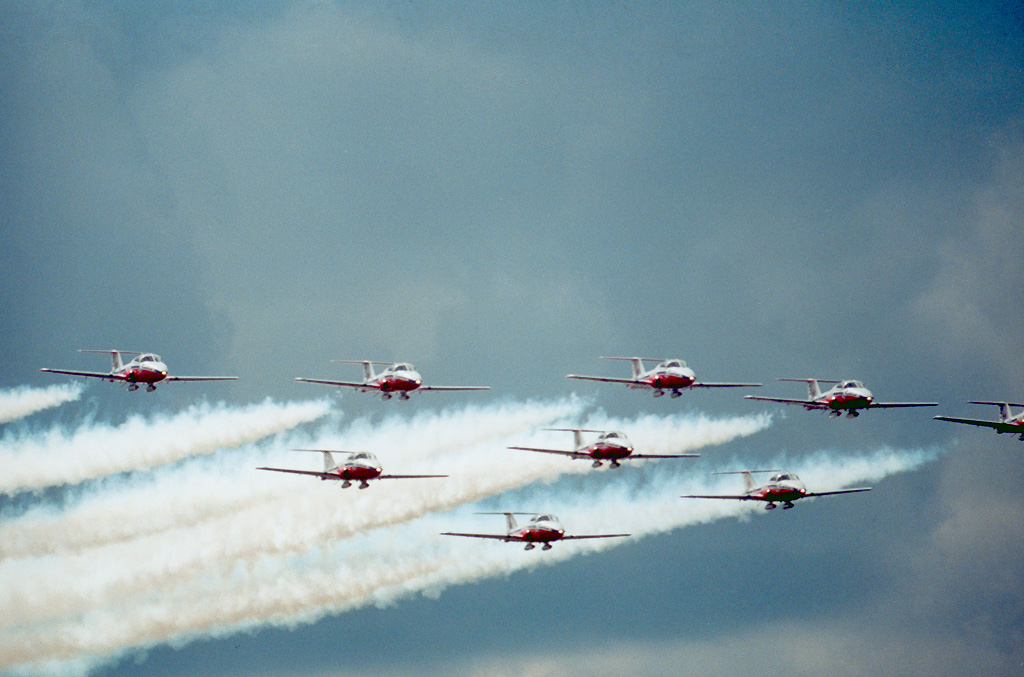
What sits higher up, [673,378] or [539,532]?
[673,378]

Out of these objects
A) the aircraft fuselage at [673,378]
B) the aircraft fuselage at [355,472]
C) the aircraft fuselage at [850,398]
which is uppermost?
the aircraft fuselage at [673,378]

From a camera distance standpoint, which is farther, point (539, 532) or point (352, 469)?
point (539, 532)

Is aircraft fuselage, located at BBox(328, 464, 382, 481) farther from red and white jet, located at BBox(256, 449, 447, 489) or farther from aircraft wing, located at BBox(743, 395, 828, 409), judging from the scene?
aircraft wing, located at BBox(743, 395, 828, 409)

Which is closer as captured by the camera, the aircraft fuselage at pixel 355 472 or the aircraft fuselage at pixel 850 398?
the aircraft fuselage at pixel 355 472

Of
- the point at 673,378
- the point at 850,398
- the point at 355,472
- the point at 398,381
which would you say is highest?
the point at 398,381

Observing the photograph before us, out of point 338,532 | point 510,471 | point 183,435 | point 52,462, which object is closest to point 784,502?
point 510,471

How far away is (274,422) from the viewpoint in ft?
490

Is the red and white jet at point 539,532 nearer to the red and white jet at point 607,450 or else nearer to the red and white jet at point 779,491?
the red and white jet at point 607,450

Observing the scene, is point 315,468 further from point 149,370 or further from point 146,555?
point 149,370

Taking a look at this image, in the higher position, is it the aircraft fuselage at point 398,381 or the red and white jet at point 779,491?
the aircraft fuselage at point 398,381

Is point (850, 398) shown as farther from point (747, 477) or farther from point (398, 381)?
point (398, 381)

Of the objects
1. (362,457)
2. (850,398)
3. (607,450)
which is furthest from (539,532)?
(850,398)

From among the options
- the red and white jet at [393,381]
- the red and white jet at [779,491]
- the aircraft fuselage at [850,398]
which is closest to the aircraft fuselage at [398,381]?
the red and white jet at [393,381]

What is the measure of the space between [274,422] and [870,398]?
51.1m
